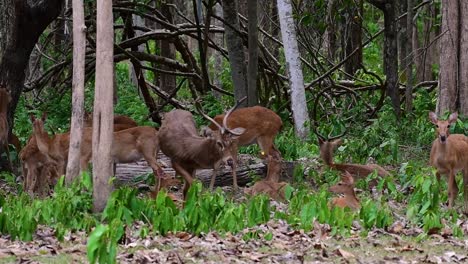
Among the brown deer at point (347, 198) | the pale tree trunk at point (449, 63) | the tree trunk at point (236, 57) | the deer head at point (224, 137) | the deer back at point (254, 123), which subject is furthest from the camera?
the tree trunk at point (236, 57)

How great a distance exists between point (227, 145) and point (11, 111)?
10.2ft

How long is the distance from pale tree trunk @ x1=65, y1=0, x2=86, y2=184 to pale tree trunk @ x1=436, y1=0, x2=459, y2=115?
7.27 m

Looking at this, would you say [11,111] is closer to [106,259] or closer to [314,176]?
[314,176]

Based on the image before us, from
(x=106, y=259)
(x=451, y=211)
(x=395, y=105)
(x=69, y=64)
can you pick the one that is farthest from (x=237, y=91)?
(x=106, y=259)

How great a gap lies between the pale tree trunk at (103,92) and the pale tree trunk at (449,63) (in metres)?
7.58

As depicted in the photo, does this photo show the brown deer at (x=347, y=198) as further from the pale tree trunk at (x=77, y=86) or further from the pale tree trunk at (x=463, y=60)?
the pale tree trunk at (x=463, y=60)

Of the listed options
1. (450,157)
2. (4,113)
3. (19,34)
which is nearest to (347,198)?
(450,157)

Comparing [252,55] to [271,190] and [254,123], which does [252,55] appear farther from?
[271,190]

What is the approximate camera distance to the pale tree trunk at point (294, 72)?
1530 cm

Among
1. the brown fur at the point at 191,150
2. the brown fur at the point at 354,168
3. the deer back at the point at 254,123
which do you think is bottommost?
the brown fur at the point at 354,168

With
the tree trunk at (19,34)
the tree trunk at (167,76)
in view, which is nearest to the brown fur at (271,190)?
the tree trunk at (19,34)

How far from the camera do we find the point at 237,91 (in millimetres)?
15891

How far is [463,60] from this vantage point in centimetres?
1486

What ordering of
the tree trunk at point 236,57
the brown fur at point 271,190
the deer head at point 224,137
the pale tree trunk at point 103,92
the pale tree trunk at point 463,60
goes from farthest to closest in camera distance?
the tree trunk at point 236,57 → the pale tree trunk at point 463,60 → the deer head at point 224,137 → the brown fur at point 271,190 → the pale tree trunk at point 103,92
